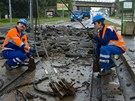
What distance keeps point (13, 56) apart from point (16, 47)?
0.95 feet

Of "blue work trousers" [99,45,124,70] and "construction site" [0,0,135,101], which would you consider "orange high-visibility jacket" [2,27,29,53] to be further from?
"blue work trousers" [99,45,124,70]

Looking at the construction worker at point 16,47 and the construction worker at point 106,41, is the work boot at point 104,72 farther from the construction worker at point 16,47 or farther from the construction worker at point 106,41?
the construction worker at point 16,47

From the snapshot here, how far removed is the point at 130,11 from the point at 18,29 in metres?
14.5

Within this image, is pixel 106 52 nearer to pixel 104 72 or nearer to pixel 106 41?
pixel 106 41

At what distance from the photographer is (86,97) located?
6.16 metres

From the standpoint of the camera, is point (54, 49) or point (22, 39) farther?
point (54, 49)

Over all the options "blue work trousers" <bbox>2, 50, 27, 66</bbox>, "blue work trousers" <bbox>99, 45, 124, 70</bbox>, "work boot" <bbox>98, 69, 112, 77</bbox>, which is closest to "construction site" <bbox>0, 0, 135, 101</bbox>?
"work boot" <bbox>98, 69, 112, 77</bbox>

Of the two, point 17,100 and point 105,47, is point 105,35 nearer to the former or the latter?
point 105,47

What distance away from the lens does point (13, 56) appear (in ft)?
27.8

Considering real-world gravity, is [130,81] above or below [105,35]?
below

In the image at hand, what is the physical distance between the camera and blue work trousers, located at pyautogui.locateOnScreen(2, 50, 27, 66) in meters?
8.45

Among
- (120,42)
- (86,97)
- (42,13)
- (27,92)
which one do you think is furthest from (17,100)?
(42,13)

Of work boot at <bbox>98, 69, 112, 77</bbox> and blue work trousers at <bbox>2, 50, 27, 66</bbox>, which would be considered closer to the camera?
work boot at <bbox>98, 69, 112, 77</bbox>

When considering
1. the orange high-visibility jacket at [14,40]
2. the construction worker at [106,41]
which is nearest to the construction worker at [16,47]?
the orange high-visibility jacket at [14,40]
